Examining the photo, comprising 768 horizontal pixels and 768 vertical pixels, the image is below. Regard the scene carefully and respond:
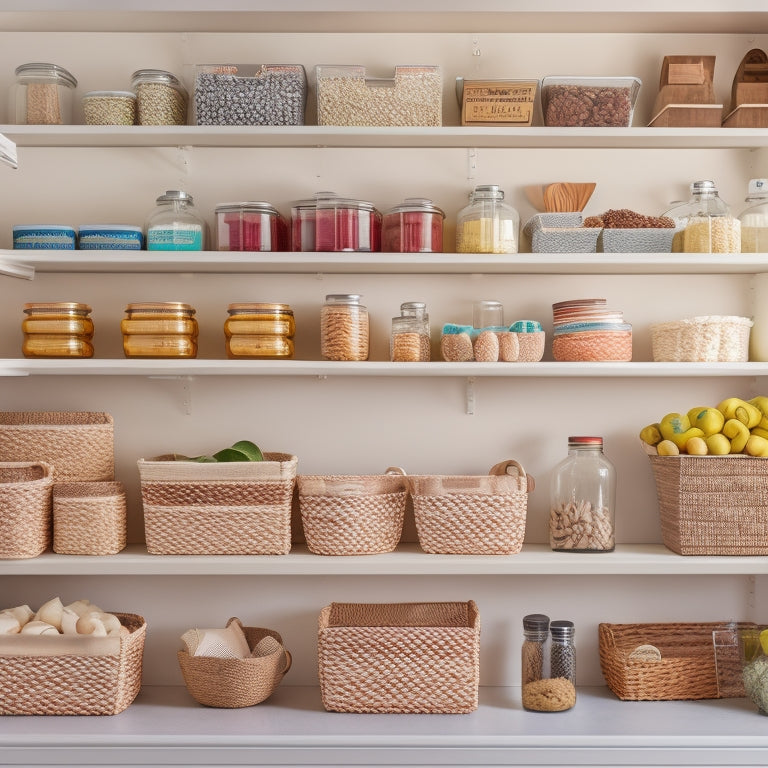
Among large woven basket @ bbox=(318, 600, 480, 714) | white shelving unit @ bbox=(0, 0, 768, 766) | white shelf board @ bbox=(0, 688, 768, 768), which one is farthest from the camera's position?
white shelving unit @ bbox=(0, 0, 768, 766)

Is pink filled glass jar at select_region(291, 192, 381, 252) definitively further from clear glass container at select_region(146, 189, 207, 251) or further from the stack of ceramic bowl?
the stack of ceramic bowl

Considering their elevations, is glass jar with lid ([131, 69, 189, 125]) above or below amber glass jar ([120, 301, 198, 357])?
above

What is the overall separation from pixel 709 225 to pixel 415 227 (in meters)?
0.79

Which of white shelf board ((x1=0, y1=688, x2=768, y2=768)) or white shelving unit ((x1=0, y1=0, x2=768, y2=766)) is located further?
white shelving unit ((x1=0, y1=0, x2=768, y2=766))

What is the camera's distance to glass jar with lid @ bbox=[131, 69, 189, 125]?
224cm

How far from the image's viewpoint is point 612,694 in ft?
7.31

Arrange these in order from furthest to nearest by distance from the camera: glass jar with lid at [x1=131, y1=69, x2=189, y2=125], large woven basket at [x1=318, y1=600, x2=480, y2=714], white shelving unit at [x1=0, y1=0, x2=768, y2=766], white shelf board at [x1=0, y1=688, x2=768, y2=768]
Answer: white shelving unit at [x1=0, y1=0, x2=768, y2=766], glass jar with lid at [x1=131, y1=69, x2=189, y2=125], large woven basket at [x1=318, y1=600, x2=480, y2=714], white shelf board at [x1=0, y1=688, x2=768, y2=768]

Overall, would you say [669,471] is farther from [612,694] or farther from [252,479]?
[252,479]

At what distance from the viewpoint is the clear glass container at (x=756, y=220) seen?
7.23 feet

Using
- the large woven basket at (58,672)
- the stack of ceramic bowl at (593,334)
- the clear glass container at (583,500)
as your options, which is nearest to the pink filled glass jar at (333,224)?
the stack of ceramic bowl at (593,334)

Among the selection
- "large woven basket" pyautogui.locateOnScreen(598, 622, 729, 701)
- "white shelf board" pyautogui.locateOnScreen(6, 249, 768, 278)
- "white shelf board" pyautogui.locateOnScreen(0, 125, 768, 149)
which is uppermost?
"white shelf board" pyautogui.locateOnScreen(0, 125, 768, 149)

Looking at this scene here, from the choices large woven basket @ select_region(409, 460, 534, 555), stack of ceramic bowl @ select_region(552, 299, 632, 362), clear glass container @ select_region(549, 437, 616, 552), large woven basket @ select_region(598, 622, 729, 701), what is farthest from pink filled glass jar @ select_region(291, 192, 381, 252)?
large woven basket @ select_region(598, 622, 729, 701)

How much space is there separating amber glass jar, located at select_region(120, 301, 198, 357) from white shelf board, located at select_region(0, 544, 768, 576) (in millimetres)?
551

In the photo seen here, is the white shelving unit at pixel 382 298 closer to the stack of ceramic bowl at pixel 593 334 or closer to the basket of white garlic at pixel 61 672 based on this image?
the stack of ceramic bowl at pixel 593 334
